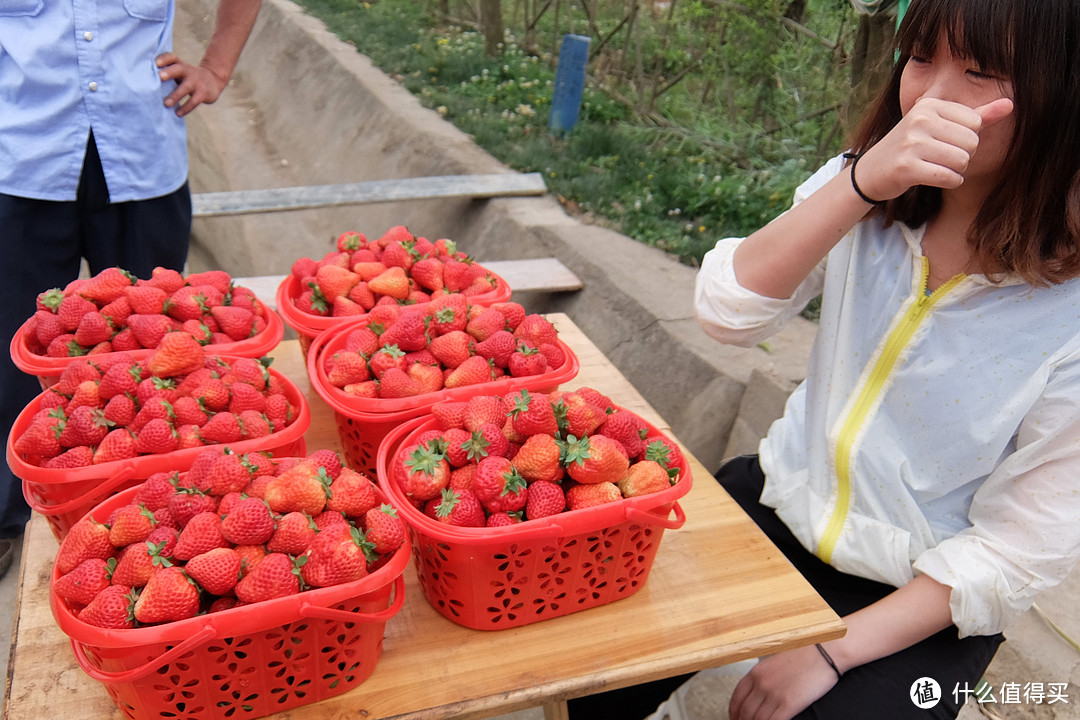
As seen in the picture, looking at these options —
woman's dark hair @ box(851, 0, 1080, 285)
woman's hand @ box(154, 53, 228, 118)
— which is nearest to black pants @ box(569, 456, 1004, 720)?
woman's dark hair @ box(851, 0, 1080, 285)

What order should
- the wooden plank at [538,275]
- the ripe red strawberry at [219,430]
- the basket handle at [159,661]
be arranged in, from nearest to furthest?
the basket handle at [159,661]
the ripe red strawberry at [219,430]
the wooden plank at [538,275]

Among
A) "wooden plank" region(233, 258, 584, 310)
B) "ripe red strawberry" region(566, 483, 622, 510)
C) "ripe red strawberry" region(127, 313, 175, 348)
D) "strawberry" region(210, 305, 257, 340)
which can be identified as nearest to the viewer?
"ripe red strawberry" region(566, 483, 622, 510)

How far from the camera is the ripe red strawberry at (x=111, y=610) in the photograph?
88 centimetres

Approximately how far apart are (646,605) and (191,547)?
2.18 ft

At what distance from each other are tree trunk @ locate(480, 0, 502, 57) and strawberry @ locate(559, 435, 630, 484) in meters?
6.12

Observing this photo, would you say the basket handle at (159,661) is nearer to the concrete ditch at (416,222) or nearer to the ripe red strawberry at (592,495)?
the ripe red strawberry at (592,495)

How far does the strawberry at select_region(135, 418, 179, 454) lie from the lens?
1160 millimetres

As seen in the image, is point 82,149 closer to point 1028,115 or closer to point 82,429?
point 82,429

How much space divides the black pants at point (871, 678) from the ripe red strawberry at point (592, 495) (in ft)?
1.85

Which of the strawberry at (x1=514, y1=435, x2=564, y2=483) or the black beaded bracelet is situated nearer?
the strawberry at (x1=514, y1=435, x2=564, y2=483)

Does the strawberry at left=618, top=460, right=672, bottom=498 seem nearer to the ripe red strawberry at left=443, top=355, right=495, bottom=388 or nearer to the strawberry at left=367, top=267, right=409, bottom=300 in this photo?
the ripe red strawberry at left=443, top=355, right=495, bottom=388

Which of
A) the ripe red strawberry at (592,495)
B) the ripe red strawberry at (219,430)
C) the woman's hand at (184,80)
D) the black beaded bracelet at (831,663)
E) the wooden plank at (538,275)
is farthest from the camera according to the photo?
the wooden plank at (538,275)

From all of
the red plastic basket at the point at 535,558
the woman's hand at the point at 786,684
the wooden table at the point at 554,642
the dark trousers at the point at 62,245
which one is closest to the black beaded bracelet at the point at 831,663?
the woman's hand at the point at 786,684

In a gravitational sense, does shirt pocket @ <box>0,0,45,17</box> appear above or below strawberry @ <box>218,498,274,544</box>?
above
